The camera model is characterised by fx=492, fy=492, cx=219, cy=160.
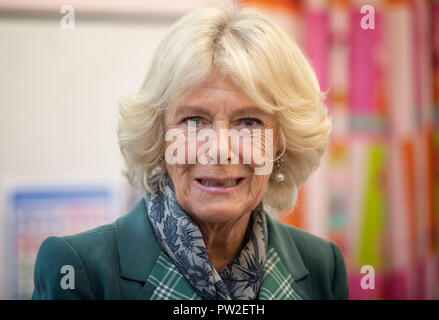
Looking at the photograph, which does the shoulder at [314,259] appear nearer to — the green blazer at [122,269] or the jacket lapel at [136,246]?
the green blazer at [122,269]

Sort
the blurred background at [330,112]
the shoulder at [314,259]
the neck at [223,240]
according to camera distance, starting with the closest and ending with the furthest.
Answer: the neck at [223,240] < the shoulder at [314,259] < the blurred background at [330,112]

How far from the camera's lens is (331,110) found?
6.04 feet

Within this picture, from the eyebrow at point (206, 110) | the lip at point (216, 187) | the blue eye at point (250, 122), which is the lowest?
the lip at point (216, 187)

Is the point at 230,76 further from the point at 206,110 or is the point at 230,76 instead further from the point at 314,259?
the point at 314,259

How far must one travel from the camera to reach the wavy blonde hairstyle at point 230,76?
1010 mm

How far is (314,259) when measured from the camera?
1.30 metres

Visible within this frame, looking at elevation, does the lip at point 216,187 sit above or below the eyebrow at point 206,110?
below

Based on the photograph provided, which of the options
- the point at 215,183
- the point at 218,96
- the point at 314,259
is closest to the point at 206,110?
the point at 218,96

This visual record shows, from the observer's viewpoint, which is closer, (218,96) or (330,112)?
(218,96)

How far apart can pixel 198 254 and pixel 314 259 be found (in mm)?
392

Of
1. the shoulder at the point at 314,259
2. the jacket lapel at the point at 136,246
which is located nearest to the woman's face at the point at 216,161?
the jacket lapel at the point at 136,246

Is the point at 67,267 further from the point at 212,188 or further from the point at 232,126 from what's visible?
the point at 232,126

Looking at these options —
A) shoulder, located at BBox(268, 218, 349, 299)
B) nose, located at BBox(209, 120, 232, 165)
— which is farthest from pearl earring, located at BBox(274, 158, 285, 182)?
nose, located at BBox(209, 120, 232, 165)

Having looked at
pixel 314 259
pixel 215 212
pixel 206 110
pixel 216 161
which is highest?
pixel 206 110
